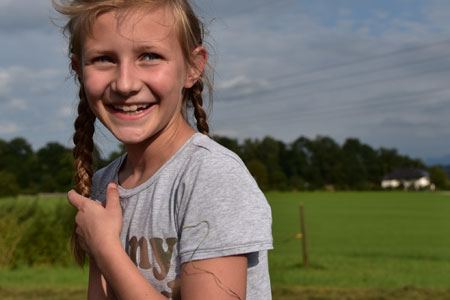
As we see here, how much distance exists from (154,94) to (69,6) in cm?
43

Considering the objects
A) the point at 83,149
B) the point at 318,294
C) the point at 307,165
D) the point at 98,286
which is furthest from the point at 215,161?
the point at 307,165

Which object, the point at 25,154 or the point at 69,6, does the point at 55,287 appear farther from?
the point at 25,154

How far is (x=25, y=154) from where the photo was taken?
58.8 metres

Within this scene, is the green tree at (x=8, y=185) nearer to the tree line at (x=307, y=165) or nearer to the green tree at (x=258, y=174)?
the tree line at (x=307, y=165)

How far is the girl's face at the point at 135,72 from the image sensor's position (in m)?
1.57

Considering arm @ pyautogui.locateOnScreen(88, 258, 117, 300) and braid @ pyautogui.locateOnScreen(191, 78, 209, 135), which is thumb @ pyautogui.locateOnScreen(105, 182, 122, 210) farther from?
braid @ pyautogui.locateOnScreen(191, 78, 209, 135)

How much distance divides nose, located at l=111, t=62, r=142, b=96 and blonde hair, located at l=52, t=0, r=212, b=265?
168mm

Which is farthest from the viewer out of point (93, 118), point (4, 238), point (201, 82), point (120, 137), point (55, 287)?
point (4, 238)

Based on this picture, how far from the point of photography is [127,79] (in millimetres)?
1584

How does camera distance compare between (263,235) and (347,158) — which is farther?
(347,158)

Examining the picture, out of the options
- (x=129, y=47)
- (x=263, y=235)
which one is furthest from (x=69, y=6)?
(x=263, y=235)

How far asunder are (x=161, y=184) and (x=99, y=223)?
23cm

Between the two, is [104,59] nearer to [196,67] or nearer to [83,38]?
[83,38]

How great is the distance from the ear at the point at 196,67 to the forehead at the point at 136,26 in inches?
6.7
